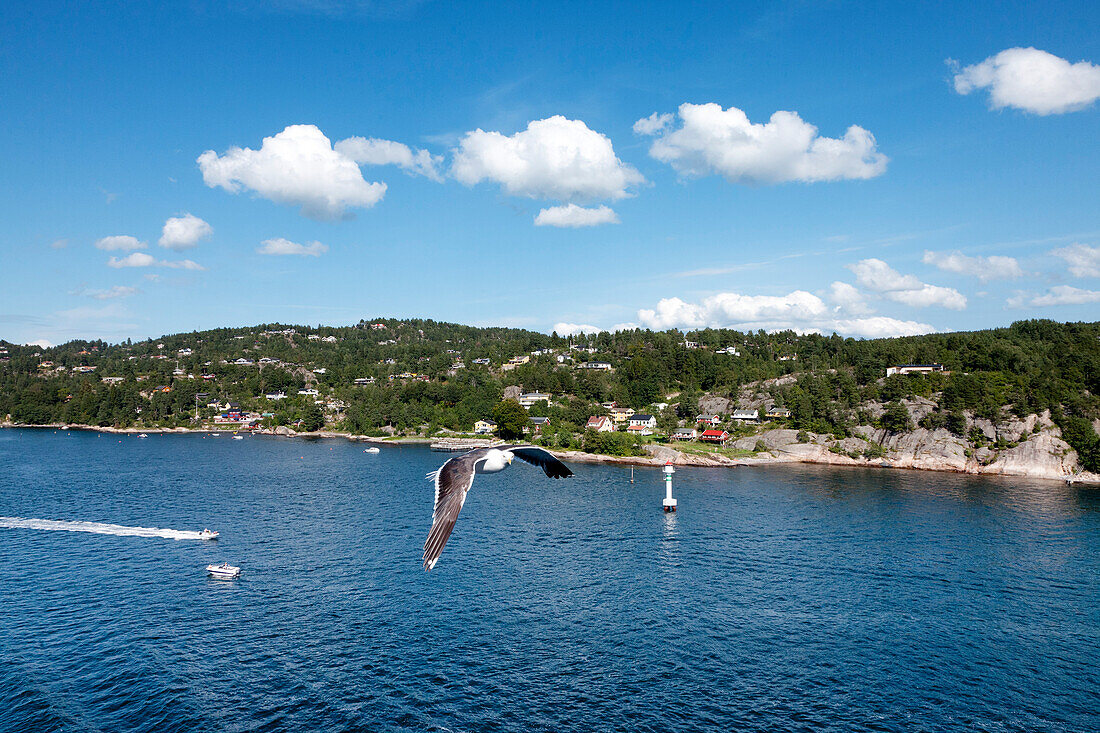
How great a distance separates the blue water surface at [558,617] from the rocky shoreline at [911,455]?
75.7 feet

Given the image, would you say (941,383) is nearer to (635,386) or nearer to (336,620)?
(635,386)

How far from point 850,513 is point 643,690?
45.0 meters

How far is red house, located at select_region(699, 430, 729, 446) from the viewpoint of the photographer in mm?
115188

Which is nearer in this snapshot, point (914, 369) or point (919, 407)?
point (919, 407)

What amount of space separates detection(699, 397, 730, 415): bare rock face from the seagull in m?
127

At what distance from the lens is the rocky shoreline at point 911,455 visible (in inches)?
3543

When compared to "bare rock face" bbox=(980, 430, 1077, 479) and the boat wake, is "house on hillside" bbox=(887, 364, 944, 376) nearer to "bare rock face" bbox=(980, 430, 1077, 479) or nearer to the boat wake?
"bare rock face" bbox=(980, 430, 1077, 479)

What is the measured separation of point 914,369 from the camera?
12850cm

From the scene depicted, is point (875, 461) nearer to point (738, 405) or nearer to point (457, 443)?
point (738, 405)

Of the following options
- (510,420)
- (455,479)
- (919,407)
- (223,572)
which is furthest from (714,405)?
(455,479)

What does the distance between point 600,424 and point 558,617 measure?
87042 mm

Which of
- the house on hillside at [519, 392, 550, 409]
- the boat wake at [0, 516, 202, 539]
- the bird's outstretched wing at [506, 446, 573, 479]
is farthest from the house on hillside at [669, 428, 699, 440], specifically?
the bird's outstretched wing at [506, 446, 573, 479]

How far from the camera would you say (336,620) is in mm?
36062

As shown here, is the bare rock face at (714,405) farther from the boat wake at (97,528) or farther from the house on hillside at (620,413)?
the boat wake at (97,528)
